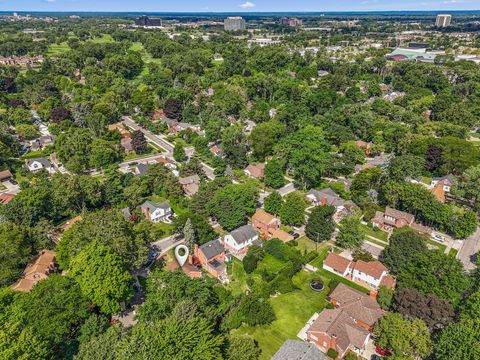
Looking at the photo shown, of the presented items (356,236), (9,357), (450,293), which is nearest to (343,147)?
(356,236)

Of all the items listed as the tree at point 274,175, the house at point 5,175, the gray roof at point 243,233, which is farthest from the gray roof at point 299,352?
the house at point 5,175

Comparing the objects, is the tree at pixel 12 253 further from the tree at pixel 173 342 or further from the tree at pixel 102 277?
the tree at pixel 173 342

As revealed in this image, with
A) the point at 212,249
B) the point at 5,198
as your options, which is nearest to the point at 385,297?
the point at 212,249

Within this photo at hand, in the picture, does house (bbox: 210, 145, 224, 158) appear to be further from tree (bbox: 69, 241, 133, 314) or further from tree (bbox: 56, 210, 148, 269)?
tree (bbox: 69, 241, 133, 314)

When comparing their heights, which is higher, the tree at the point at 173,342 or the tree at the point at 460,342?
the tree at the point at 173,342

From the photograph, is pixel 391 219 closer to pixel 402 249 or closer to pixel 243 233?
pixel 402 249

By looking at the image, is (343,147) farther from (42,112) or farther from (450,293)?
(42,112)

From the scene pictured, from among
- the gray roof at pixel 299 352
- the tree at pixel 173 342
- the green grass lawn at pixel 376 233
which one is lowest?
the green grass lawn at pixel 376 233

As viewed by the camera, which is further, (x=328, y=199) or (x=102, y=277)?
(x=328, y=199)
